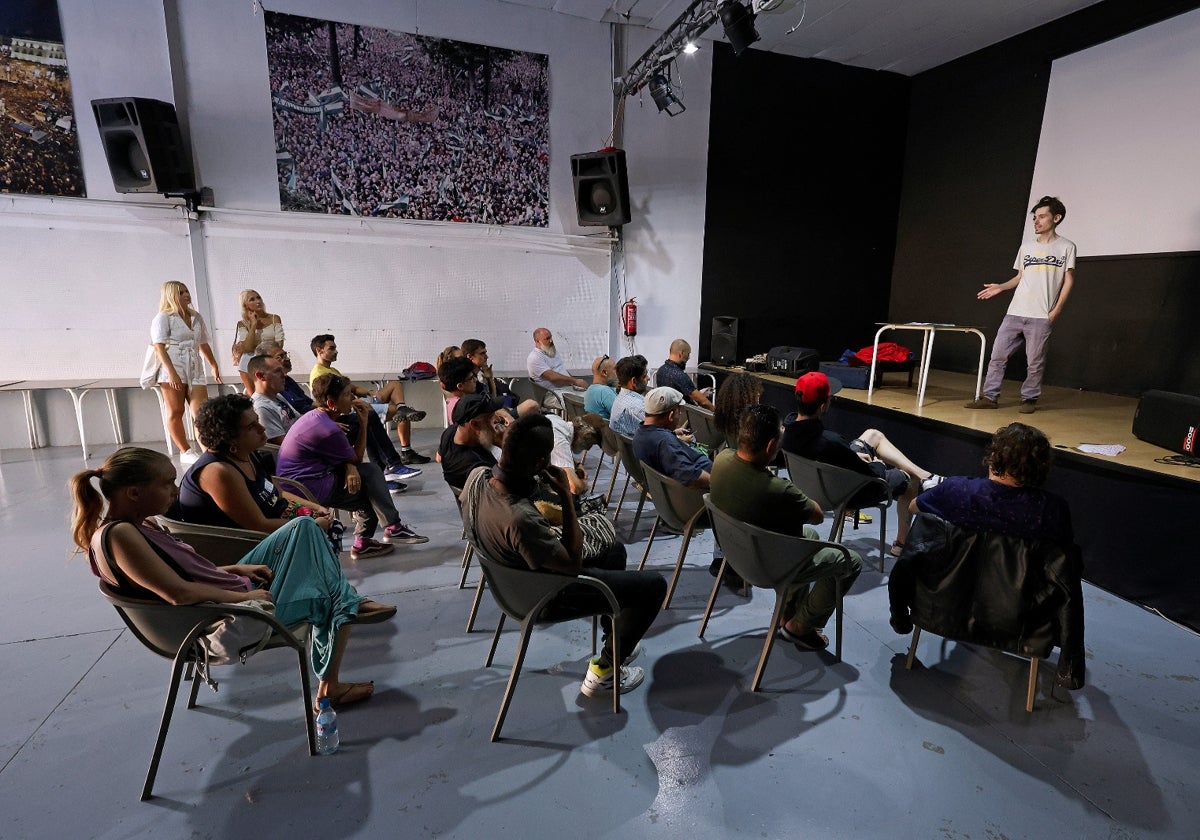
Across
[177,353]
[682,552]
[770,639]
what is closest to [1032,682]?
[770,639]

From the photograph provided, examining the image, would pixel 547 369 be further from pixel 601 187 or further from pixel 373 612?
pixel 373 612

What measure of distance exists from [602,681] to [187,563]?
1.39 metres

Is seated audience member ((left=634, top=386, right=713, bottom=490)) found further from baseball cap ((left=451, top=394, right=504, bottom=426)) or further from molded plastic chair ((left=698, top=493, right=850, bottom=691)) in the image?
baseball cap ((left=451, top=394, right=504, bottom=426))

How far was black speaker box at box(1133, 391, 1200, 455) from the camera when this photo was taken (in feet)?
10.6

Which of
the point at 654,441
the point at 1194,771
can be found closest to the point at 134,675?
the point at 654,441

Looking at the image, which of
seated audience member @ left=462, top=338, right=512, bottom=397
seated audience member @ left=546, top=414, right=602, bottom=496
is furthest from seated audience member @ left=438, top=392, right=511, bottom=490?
seated audience member @ left=462, top=338, right=512, bottom=397

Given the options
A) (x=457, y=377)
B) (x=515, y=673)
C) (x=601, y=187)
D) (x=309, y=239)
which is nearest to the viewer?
(x=515, y=673)

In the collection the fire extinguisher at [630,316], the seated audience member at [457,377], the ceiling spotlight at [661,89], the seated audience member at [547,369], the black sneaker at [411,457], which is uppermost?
the ceiling spotlight at [661,89]

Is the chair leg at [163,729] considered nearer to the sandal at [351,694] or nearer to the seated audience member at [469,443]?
the sandal at [351,694]

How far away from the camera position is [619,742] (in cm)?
193

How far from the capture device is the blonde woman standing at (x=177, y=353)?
15.6 feet

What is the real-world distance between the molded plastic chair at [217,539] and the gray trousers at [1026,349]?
5407 millimetres

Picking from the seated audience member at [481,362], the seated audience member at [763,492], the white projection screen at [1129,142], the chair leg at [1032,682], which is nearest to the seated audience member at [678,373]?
the seated audience member at [481,362]

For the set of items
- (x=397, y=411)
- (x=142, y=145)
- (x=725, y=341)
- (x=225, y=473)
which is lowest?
(x=397, y=411)
